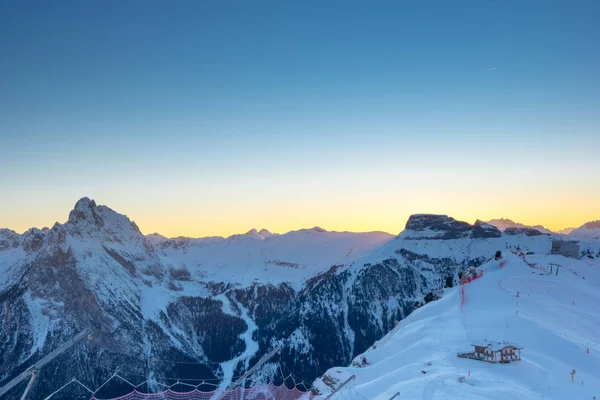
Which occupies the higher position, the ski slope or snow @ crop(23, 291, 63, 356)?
the ski slope

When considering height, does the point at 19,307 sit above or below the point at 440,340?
below

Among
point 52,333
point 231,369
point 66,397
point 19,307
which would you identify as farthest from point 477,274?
point 19,307

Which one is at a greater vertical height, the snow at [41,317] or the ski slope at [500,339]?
the ski slope at [500,339]

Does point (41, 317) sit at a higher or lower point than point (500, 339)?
lower

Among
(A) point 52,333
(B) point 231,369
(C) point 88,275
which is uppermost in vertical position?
(C) point 88,275

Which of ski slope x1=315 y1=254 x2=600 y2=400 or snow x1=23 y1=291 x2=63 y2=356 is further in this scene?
snow x1=23 y1=291 x2=63 y2=356

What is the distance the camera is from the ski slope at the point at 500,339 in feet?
169

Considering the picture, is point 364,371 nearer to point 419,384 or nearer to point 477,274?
point 419,384

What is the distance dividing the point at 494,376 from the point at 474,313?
114 feet

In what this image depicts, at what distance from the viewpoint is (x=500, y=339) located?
6769 cm

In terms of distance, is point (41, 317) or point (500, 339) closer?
point (500, 339)

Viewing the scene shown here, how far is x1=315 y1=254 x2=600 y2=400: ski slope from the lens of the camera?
51.6 meters

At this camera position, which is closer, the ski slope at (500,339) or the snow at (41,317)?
the ski slope at (500,339)

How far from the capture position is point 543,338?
6756 cm
